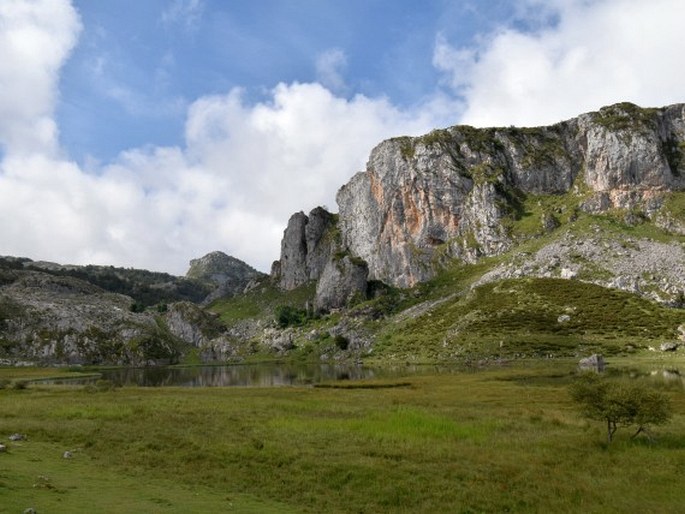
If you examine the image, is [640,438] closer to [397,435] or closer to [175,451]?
[397,435]

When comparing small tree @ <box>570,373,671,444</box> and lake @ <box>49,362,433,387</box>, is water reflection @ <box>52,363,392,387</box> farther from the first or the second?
small tree @ <box>570,373,671,444</box>

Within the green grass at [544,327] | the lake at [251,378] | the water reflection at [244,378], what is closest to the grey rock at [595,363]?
the green grass at [544,327]

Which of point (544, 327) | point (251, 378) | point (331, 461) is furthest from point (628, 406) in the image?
point (544, 327)

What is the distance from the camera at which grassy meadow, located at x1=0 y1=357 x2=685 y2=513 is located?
23906mm

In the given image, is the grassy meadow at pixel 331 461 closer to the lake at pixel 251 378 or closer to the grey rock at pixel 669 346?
the lake at pixel 251 378

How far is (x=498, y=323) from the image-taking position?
→ 173750 mm

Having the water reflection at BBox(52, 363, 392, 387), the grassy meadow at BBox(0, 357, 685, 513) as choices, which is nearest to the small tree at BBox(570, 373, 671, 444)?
the grassy meadow at BBox(0, 357, 685, 513)

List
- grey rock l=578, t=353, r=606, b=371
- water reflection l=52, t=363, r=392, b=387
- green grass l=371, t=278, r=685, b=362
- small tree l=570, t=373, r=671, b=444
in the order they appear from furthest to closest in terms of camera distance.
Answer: green grass l=371, t=278, r=685, b=362
water reflection l=52, t=363, r=392, b=387
grey rock l=578, t=353, r=606, b=371
small tree l=570, t=373, r=671, b=444

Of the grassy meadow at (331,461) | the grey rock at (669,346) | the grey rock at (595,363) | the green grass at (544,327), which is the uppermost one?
the green grass at (544,327)

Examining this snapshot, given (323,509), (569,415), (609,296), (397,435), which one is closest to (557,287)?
(609,296)

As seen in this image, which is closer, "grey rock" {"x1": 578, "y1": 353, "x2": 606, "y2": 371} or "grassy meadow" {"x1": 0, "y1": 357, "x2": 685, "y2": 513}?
"grassy meadow" {"x1": 0, "y1": 357, "x2": 685, "y2": 513}

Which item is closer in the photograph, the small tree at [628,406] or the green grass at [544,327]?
the small tree at [628,406]

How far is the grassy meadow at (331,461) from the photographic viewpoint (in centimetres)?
2391

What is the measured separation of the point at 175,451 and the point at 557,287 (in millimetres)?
184917
